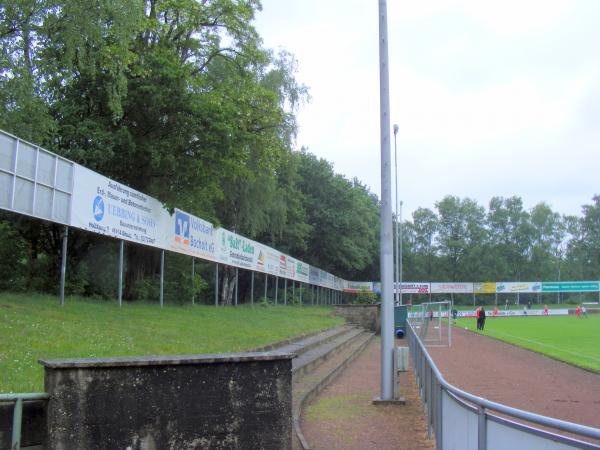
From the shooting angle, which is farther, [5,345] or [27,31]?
[27,31]

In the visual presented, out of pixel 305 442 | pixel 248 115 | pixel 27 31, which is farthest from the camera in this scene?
pixel 248 115

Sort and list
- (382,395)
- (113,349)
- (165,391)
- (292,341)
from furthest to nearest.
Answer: (292,341)
(382,395)
(113,349)
(165,391)

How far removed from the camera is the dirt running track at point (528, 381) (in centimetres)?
1127

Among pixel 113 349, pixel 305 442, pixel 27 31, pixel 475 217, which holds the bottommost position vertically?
pixel 305 442

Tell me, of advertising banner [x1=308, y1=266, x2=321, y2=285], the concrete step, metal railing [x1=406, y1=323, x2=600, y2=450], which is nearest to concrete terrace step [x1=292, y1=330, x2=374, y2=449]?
the concrete step

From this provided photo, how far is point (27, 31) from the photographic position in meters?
14.7

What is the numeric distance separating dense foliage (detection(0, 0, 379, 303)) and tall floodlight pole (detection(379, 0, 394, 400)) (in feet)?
24.0

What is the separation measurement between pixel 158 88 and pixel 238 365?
1653 centimetres

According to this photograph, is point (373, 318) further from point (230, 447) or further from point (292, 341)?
point (230, 447)

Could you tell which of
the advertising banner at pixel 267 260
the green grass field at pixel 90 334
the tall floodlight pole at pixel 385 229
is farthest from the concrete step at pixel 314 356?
the advertising banner at pixel 267 260

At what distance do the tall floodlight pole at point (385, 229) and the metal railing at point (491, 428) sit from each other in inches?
181

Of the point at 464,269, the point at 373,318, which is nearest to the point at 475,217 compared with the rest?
the point at 464,269

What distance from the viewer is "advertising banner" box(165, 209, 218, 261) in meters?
21.4

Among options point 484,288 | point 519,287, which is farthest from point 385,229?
point 519,287
